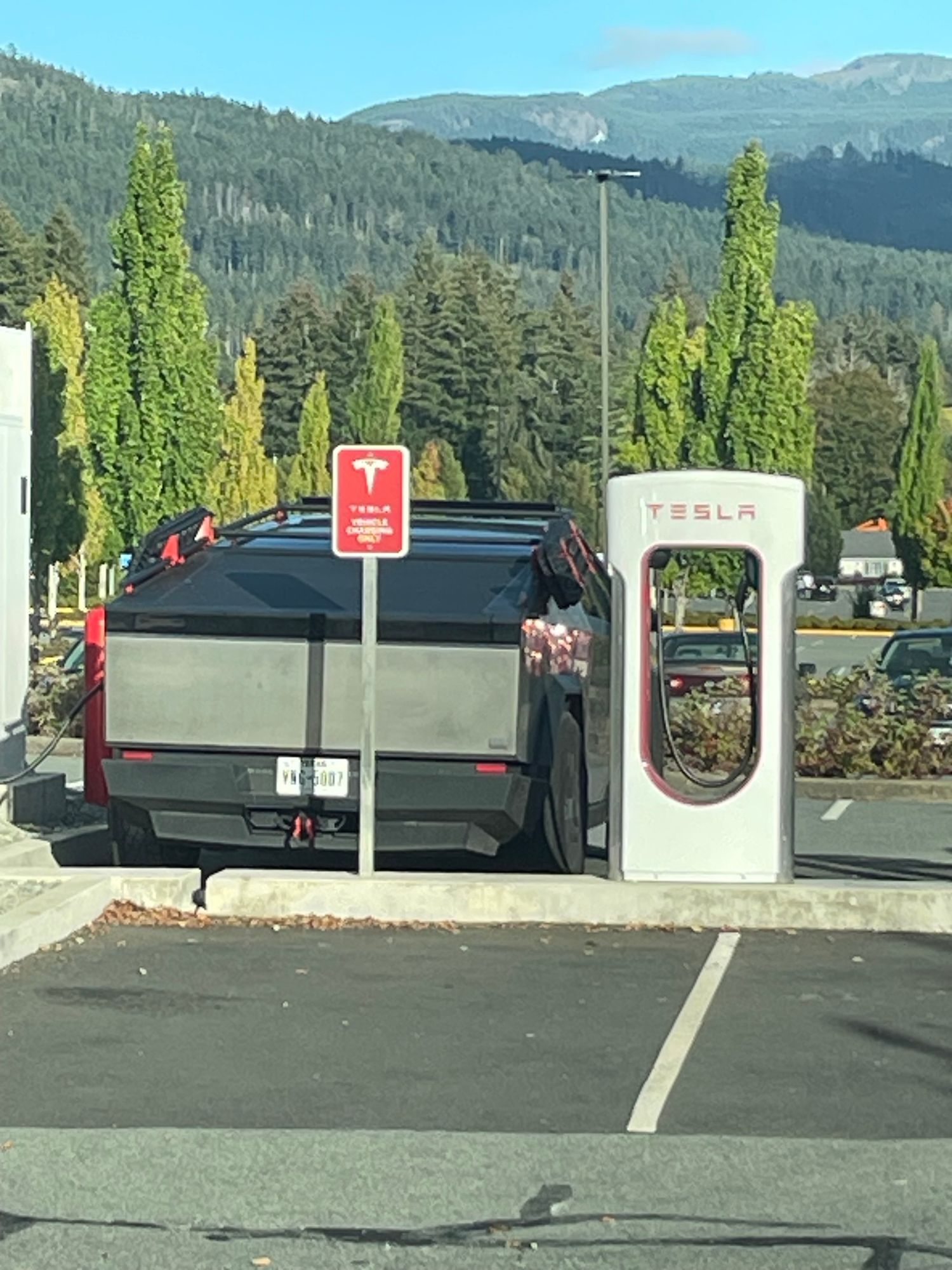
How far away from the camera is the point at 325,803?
37.0 ft

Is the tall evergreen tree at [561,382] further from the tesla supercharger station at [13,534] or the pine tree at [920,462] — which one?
the tesla supercharger station at [13,534]

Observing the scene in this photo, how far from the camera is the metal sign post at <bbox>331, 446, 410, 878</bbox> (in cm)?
1054

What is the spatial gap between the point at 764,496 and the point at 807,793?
8.21m

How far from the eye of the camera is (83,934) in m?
10.3

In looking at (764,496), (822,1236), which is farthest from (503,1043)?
(764,496)

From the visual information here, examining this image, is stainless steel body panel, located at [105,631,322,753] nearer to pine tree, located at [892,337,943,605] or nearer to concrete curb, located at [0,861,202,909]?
concrete curb, located at [0,861,202,909]

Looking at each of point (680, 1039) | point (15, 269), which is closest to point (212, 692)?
point (680, 1039)

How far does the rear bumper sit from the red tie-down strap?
0.66 meters

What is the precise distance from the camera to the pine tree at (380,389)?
82.6m

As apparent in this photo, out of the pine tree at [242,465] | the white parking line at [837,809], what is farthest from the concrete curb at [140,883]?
the pine tree at [242,465]

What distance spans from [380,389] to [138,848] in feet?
233

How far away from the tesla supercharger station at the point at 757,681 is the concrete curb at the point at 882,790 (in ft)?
25.1

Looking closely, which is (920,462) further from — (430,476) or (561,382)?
(561,382)

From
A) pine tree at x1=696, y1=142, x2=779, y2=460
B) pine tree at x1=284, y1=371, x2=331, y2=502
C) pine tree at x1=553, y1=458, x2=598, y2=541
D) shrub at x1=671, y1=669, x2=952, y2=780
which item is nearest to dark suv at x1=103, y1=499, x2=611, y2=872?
shrub at x1=671, y1=669, x2=952, y2=780
